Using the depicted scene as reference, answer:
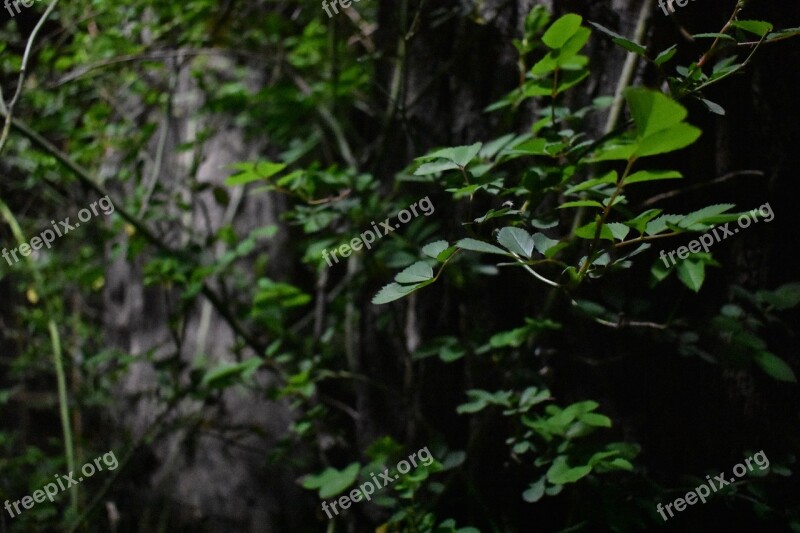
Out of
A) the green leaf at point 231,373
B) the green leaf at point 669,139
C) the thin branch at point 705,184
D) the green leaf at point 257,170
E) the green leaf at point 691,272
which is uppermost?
the green leaf at point 257,170

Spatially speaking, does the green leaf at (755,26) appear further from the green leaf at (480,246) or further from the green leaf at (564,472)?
the green leaf at (564,472)

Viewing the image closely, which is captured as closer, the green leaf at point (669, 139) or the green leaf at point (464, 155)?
the green leaf at point (669, 139)

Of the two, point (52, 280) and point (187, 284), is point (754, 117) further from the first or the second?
point (52, 280)

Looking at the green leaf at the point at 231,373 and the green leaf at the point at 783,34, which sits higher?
the green leaf at the point at 783,34

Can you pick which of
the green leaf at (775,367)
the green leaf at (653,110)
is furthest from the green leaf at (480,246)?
the green leaf at (775,367)

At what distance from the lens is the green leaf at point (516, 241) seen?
31.0 inches

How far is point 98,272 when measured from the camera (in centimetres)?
184

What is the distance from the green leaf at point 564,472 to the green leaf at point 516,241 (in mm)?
448

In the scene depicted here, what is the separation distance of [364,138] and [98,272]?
3.37 ft

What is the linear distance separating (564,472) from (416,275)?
20.0 inches

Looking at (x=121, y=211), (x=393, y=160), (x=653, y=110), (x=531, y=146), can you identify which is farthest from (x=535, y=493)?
(x=121, y=211)

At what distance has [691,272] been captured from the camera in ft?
3.22

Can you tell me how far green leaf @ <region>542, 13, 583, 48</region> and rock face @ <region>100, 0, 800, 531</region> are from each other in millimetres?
473

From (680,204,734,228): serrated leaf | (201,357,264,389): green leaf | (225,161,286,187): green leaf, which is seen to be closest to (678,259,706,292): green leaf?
(680,204,734,228): serrated leaf
